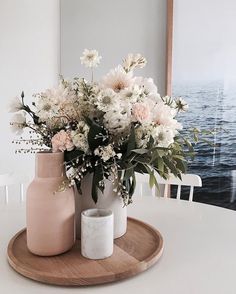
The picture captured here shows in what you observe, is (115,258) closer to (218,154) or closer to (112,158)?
(112,158)

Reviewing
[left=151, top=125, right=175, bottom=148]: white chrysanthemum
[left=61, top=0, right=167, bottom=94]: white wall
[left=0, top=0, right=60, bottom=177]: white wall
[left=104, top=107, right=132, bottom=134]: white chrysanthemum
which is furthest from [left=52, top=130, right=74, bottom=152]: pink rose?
[left=61, top=0, right=167, bottom=94]: white wall

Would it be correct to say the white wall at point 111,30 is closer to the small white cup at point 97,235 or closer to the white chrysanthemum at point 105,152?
the white chrysanthemum at point 105,152

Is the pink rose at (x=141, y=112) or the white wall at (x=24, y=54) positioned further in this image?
the white wall at (x=24, y=54)

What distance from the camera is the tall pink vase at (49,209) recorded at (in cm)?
95

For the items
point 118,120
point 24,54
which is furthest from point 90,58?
point 24,54

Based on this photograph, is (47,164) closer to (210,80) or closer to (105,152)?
(105,152)

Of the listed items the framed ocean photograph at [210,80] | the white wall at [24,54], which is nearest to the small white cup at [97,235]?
the white wall at [24,54]

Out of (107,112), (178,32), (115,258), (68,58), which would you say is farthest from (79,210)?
(178,32)

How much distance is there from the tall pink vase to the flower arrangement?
0.14ft

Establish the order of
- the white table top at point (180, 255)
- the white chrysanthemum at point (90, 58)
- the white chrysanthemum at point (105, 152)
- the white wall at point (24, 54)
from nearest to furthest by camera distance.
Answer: the white table top at point (180, 255), the white chrysanthemum at point (105, 152), the white chrysanthemum at point (90, 58), the white wall at point (24, 54)

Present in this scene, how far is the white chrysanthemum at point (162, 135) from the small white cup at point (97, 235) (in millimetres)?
257

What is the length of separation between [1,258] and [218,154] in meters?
1.94

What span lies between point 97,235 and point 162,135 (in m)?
0.34

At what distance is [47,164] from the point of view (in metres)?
0.97
